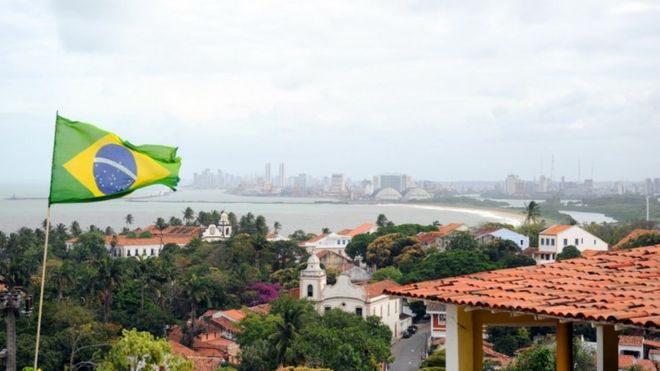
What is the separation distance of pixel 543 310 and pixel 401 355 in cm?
3221

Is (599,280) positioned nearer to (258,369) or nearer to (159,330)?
(258,369)

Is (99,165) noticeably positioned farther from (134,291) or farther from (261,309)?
(134,291)

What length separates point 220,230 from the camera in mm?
87688

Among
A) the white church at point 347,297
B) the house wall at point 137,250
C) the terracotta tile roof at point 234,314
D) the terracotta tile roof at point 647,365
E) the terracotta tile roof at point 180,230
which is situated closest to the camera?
the terracotta tile roof at point 647,365

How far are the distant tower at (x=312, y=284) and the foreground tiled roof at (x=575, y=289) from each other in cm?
3604

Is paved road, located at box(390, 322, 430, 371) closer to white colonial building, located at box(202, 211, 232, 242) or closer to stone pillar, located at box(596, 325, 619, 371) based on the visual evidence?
stone pillar, located at box(596, 325, 619, 371)

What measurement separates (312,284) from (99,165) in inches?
1394

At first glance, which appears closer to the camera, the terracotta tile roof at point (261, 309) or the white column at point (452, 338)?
the white column at point (452, 338)

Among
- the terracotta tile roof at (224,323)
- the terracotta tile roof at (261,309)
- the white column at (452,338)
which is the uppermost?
the white column at (452,338)

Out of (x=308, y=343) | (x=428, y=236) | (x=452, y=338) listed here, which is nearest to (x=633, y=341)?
(x=308, y=343)

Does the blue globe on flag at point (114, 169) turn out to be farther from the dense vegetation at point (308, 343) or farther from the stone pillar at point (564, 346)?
the dense vegetation at point (308, 343)

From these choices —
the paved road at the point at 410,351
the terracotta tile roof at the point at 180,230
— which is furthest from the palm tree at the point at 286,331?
the terracotta tile roof at the point at 180,230

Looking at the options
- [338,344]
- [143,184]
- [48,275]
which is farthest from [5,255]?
[143,184]

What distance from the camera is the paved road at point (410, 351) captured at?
33.8 metres
